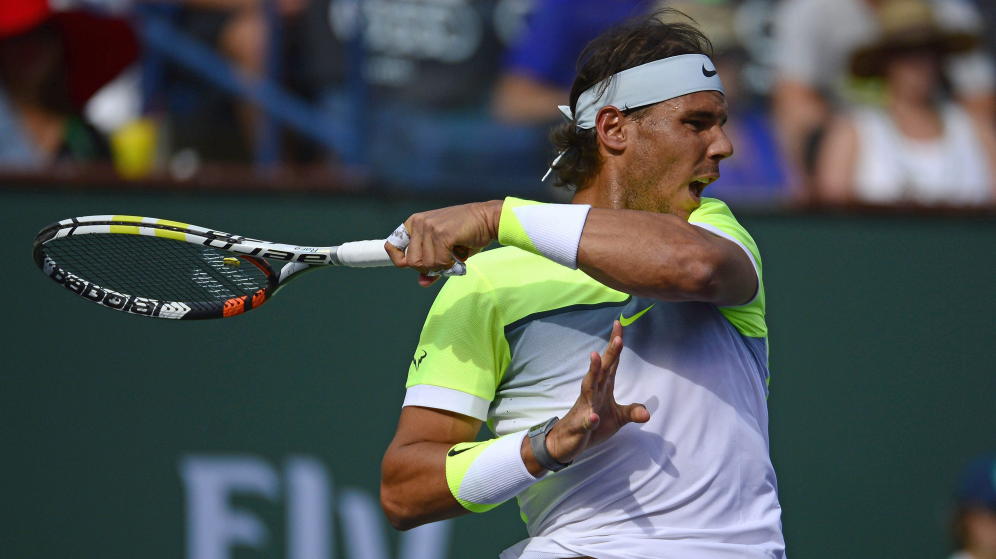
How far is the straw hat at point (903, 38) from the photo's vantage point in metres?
6.63

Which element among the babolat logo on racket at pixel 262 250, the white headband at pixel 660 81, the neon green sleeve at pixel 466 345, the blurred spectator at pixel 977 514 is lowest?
the blurred spectator at pixel 977 514

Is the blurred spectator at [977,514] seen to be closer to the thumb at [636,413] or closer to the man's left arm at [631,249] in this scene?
the man's left arm at [631,249]

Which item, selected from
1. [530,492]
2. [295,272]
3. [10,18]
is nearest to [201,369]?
[10,18]

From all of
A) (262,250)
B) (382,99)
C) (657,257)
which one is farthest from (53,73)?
(657,257)

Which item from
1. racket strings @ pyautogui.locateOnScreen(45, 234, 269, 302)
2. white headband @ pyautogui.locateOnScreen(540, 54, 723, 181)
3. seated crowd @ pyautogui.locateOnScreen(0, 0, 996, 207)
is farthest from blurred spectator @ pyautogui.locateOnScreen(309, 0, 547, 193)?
white headband @ pyautogui.locateOnScreen(540, 54, 723, 181)

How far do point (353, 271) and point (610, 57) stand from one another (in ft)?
9.84

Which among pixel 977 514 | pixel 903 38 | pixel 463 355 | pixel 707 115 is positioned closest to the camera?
pixel 463 355

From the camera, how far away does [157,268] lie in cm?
376

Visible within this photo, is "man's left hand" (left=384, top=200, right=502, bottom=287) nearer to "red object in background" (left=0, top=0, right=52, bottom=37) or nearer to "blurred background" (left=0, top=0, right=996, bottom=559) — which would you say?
"blurred background" (left=0, top=0, right=996, bottom=559)

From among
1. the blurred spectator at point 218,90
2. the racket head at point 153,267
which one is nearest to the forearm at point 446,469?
the racket head at point 153,267

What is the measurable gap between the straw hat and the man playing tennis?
369 cm

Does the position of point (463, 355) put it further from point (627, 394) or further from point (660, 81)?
point (660, 81)

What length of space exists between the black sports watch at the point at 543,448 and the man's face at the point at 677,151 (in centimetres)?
67

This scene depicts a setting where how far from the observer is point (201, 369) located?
596 centimetres
